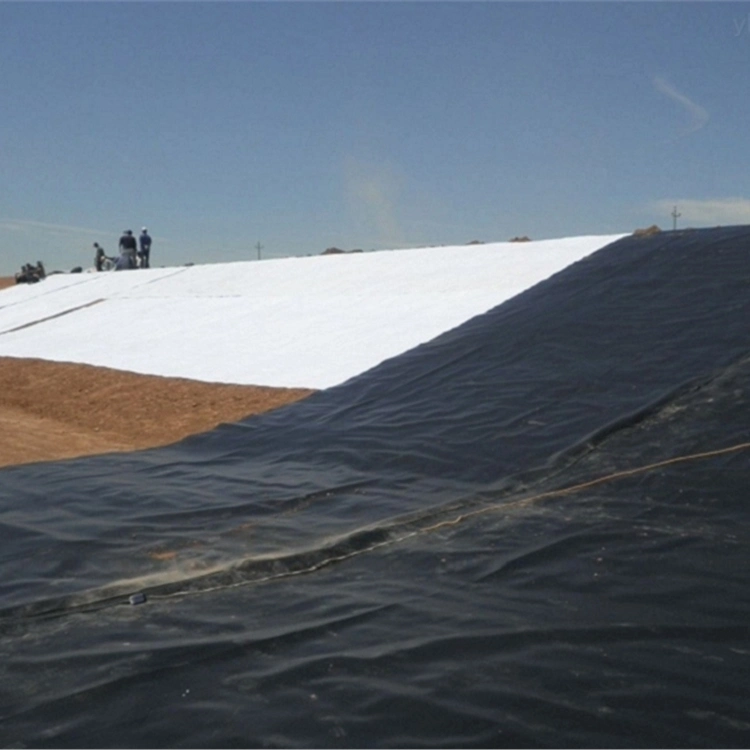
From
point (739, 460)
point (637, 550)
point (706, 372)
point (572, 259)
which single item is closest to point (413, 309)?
point (572, 259)

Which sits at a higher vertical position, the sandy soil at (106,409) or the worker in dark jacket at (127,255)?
the worker in dark jacket at (127,255)

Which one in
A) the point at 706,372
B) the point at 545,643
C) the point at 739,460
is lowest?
the point at 545,643

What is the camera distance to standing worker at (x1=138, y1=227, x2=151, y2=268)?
21859 millimetres

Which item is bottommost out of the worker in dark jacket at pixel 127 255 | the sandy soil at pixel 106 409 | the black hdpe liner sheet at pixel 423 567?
the black hdpe liner sheet at pixel 423 567

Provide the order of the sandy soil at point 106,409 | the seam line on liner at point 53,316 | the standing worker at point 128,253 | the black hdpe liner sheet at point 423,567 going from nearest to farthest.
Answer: the black hdpe liner sheet at point 423,567 → the sandy soil at point 106,409 → the seam line on liner at point 53,316 → the standing worker at point 128,253

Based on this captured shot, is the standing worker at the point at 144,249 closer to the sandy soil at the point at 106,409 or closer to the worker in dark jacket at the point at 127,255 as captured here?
the worker in dark jacket at the point at 127,255

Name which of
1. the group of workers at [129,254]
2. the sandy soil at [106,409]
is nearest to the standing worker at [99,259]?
the group of workers at [129,254]

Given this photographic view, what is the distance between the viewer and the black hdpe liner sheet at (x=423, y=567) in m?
2.34

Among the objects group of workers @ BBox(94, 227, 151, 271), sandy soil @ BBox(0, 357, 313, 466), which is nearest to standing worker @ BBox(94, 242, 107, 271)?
group of workers @ BBox(94, 227, 151, 271)

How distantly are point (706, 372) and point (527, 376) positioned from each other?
123 centimetres

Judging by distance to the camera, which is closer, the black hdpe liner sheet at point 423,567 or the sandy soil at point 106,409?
the black hdpe liner sheet at point 423,567

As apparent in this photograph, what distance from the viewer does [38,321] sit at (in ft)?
51.9

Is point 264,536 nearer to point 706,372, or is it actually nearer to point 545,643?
point 545,643

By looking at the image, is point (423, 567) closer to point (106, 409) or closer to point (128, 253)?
point (106, 409)
